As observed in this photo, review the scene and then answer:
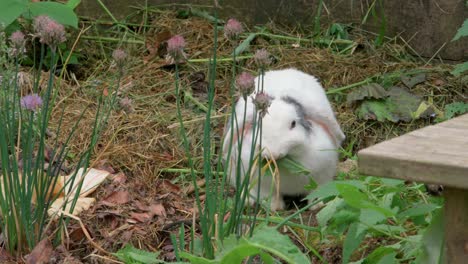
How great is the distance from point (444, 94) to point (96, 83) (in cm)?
203

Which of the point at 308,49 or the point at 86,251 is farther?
the point at 308,49

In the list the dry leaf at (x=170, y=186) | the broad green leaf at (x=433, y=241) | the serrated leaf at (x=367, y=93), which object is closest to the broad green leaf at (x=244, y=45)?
the serrated leaf at (x=367, y=93)

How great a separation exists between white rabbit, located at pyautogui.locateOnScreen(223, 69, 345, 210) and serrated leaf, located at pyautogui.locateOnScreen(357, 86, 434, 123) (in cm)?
70

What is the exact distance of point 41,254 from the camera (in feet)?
10.4

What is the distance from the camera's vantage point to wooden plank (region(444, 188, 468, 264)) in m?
2.38

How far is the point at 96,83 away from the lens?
5.33 metres

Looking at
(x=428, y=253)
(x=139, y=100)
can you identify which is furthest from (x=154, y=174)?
(x=428, y=253)

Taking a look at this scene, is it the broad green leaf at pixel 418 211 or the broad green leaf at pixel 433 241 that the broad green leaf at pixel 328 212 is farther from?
the broad green leaf at pixel 433 241

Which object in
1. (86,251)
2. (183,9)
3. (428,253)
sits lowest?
(86,251)

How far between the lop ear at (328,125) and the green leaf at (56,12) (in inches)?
57.3

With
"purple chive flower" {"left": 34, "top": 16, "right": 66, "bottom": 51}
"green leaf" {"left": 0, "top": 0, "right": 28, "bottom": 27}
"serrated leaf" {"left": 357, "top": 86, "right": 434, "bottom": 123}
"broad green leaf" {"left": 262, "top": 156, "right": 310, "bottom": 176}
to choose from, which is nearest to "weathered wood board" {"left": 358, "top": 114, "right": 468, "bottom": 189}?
"purple chive flower" {"left": 34, "top": 16, "right": 66, "bottom": 51}

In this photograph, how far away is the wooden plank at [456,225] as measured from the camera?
7.82 feet

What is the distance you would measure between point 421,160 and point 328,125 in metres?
2.14

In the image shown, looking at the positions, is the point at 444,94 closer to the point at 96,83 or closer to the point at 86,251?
the point at 96,83
